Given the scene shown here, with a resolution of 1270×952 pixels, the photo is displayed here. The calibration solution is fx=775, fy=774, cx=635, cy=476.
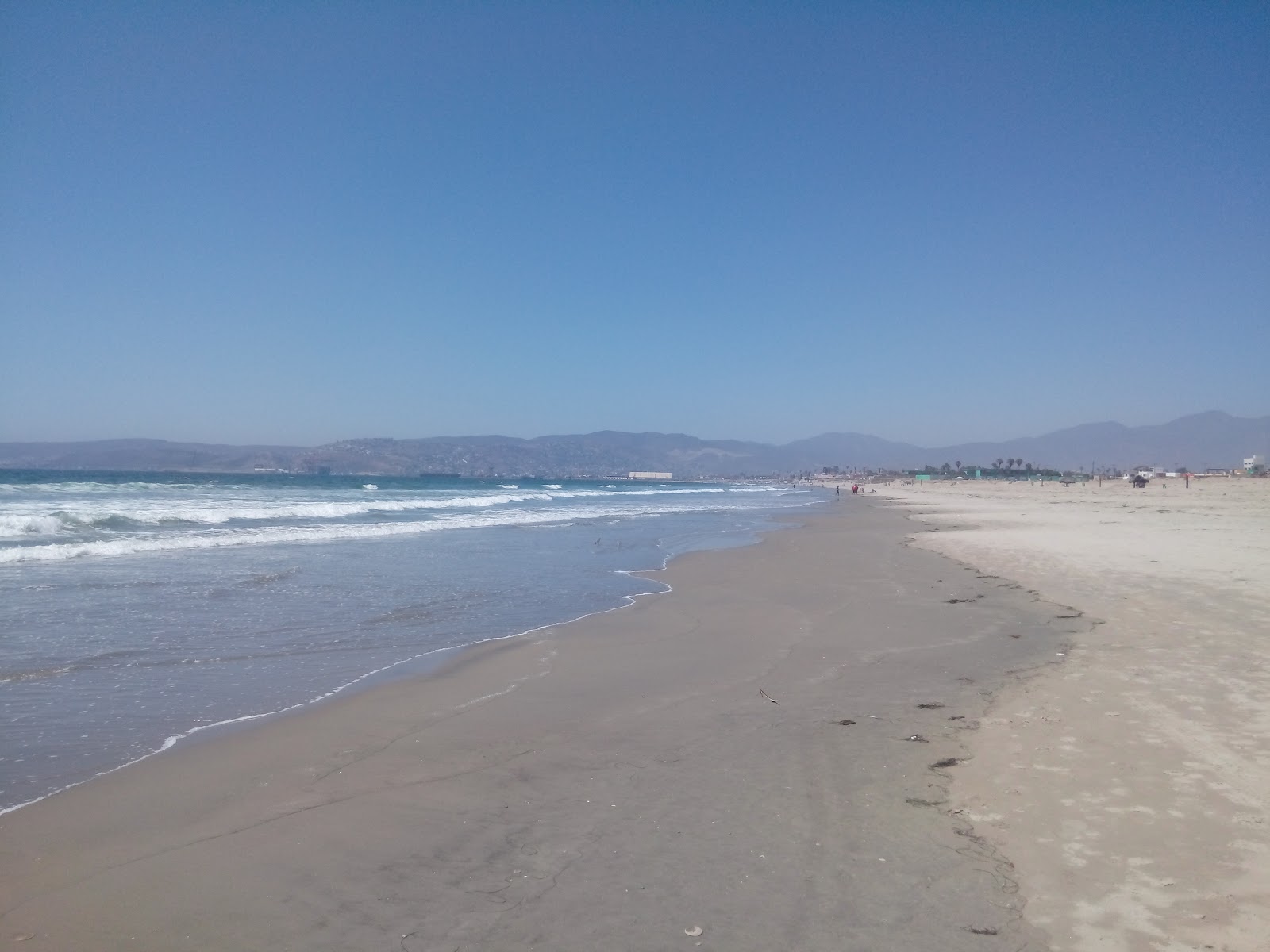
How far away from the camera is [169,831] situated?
4148 millimetres

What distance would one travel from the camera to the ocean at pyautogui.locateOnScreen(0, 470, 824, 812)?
6102 millimetres

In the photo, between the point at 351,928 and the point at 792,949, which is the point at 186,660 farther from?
the point at 792,949

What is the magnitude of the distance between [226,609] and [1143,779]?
34.3 ft

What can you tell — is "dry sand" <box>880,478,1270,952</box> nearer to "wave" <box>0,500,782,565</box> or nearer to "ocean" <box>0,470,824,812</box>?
"ocean" <box>0,470,824,812</box>

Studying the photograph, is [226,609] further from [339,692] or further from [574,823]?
[574,823]

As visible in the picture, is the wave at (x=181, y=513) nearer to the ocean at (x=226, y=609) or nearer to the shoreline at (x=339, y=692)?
the ocean at (x=226, y=609)

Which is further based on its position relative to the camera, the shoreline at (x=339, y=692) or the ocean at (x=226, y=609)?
the ocean at (x=226, y=609)

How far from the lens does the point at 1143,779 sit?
4.69 metres

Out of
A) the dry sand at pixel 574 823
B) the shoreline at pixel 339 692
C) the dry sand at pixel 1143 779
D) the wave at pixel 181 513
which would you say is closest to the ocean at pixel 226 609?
the shoreline at pixel 339 692

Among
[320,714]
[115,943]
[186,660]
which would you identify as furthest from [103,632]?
[115,943]

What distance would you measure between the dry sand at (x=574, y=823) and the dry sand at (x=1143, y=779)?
5 cm

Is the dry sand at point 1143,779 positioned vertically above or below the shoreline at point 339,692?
above

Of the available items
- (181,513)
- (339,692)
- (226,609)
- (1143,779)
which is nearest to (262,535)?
(181,513)

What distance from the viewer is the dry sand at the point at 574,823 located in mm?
3271
